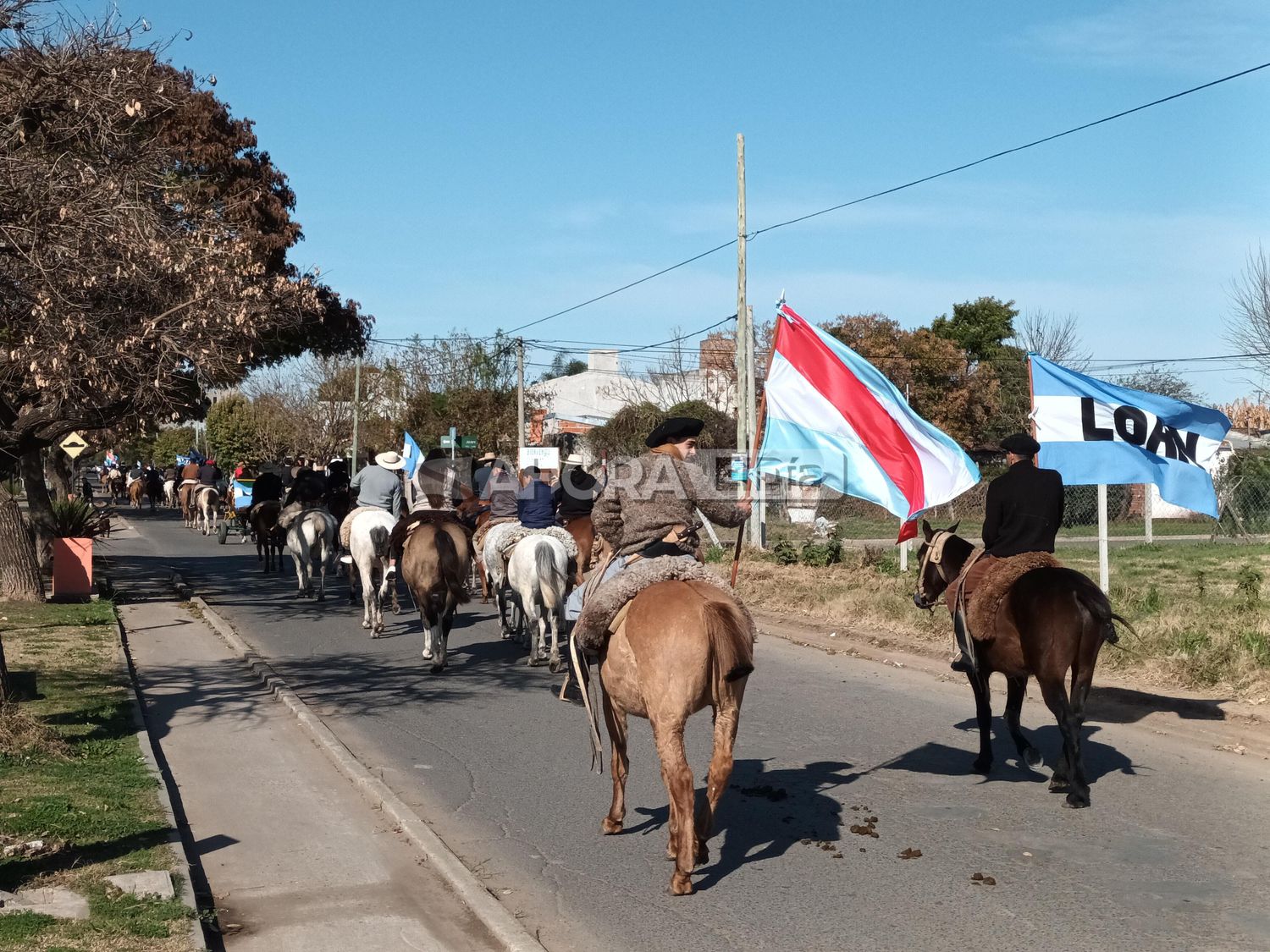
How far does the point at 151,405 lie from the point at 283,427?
58.2m

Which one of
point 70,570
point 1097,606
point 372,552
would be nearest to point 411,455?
point 70,570

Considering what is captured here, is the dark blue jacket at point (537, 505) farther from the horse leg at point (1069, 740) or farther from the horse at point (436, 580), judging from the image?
the horse leg at point (1069, 740)

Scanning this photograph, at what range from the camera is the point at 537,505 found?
1508cm

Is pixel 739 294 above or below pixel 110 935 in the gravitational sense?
above

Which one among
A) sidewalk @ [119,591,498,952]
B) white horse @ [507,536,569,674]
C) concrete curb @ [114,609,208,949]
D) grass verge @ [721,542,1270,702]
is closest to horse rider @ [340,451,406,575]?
white horse @ [507,536,569,674]

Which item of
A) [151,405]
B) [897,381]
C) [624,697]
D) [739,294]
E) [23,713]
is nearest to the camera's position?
[624,697]

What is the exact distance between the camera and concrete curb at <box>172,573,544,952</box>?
20.8ft

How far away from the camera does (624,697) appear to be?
7.48 m

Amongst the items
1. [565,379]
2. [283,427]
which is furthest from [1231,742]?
[565,379]

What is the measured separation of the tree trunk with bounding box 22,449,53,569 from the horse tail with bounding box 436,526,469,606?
9.93 m

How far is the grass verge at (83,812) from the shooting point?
5.92m

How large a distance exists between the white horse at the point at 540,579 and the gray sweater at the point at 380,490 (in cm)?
387

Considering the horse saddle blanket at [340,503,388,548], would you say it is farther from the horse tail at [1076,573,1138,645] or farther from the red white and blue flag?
the horse tail at [1076,573,1138,645]

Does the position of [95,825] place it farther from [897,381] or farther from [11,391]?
[897,381]
